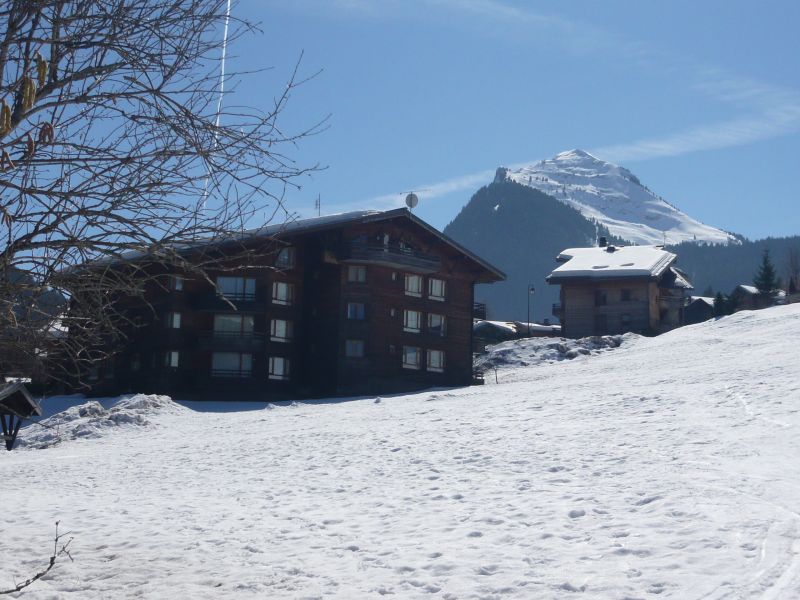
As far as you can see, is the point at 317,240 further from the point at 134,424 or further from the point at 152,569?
the point at 152,569

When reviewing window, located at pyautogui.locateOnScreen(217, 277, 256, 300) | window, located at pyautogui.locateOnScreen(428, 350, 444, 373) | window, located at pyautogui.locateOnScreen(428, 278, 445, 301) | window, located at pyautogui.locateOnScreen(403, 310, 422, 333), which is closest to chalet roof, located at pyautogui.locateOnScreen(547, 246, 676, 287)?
window, located at pyautogui.locateOnScreen(428, 278, 445, 301)

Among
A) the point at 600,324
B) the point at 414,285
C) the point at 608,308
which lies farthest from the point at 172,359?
the point at 608,308

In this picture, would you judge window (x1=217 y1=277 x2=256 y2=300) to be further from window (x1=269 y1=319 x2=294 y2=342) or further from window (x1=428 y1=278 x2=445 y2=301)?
window (x1=428 y1=278 x2=445 y2=301)

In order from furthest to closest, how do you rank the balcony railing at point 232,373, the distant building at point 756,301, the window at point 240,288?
the distant building at point 756,301 < the window at point 240,288 < the balcony railing at point 232,373

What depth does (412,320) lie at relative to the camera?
52938 mm

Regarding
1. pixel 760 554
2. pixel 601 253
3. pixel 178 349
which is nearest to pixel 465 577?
pixel 760 554

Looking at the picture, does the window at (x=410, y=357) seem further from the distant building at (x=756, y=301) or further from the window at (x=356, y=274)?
the distant building at (x=756, y=301)

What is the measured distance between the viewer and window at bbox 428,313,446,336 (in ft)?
177

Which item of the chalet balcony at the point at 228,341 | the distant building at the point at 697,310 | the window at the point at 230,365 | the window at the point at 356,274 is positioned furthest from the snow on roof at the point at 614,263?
the window at the point at 230,365

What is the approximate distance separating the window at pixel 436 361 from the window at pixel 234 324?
33.6 feet

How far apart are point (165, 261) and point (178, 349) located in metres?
41.9

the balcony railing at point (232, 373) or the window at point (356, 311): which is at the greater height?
the window at point (356, 311)

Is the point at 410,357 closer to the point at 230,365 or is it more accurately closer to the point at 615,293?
the point at 230,365

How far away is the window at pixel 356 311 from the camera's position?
50.4 m
